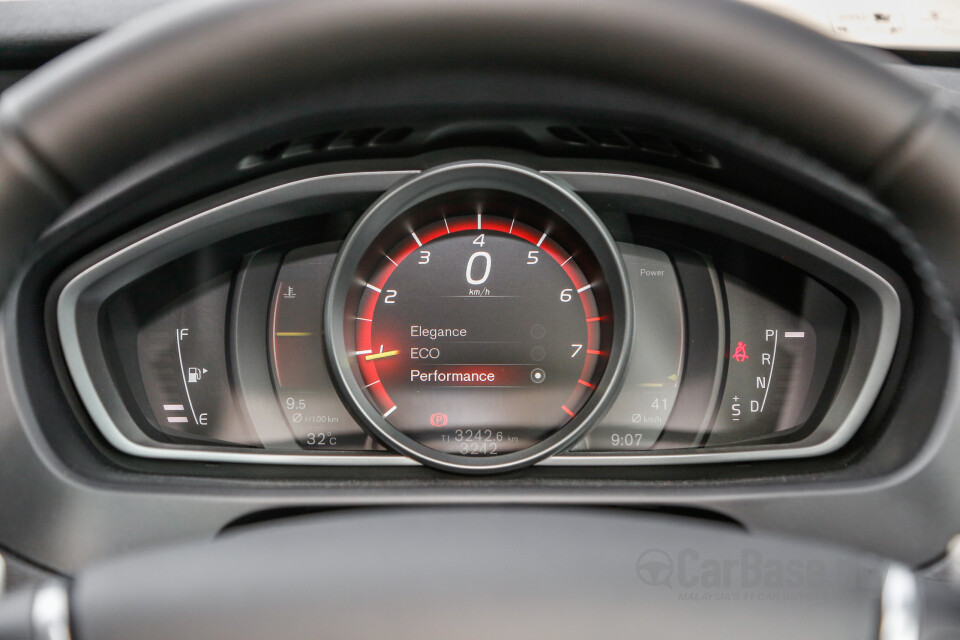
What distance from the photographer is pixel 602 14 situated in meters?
0.84

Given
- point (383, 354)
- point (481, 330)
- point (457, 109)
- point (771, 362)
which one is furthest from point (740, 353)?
point (457, 109)

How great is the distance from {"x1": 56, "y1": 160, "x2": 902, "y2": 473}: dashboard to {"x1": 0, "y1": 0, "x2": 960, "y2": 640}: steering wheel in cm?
53

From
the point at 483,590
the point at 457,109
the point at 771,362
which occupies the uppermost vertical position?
the point at 457,109

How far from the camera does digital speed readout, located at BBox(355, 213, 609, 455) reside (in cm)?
168

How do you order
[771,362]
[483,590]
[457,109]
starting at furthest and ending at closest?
[771,362], [457,109], [483,590]

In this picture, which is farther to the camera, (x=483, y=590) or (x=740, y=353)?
(x=740, y=353)

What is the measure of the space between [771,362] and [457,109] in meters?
0.92

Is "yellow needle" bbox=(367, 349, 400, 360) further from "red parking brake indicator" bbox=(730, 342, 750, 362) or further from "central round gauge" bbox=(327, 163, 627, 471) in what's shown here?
"red parking brake indicator" bbox=(730, 342, 750, 362)

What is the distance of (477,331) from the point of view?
1.68 m

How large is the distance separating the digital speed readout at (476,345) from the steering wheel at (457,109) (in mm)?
587

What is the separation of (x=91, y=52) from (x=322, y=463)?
87cm

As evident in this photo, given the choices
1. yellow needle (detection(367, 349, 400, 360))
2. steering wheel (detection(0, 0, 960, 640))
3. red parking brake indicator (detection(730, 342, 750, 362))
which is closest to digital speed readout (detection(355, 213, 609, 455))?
yellow needle (detection(367, 349, 400, 360))

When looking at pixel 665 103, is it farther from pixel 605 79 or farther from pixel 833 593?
pixel 833 593

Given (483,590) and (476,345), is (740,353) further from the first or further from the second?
(483,590)
